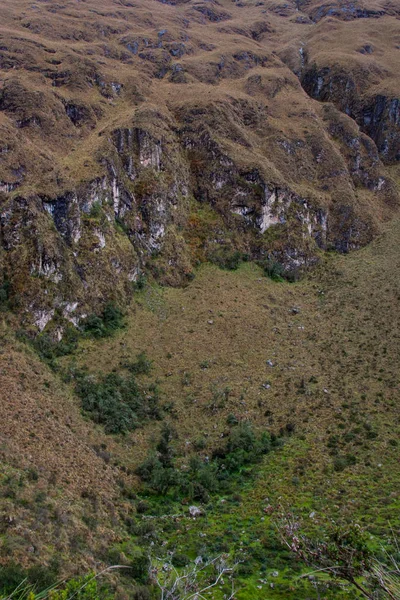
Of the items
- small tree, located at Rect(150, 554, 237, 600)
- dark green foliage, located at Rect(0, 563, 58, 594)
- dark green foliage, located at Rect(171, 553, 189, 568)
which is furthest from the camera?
dark green foliage, located at Rect(171, 553, 189, 568)

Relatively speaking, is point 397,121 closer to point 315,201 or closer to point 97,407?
point 315,201

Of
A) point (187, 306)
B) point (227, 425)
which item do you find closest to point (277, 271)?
point (187, 306)

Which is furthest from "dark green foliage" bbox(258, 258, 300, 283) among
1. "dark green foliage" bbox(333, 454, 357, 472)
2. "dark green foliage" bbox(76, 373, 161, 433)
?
"dark green foliage" bbox(333, 454, 357, 472)

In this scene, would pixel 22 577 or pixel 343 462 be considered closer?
pixel 22 577

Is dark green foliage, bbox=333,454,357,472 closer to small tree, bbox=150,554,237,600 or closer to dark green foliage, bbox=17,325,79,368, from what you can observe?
small tree, bbox=150,554,237,600

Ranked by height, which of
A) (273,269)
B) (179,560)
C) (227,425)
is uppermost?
(179,560)

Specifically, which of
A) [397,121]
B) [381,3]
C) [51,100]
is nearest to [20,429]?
[51,100]

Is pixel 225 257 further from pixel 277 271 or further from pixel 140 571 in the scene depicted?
pixel 140 571
